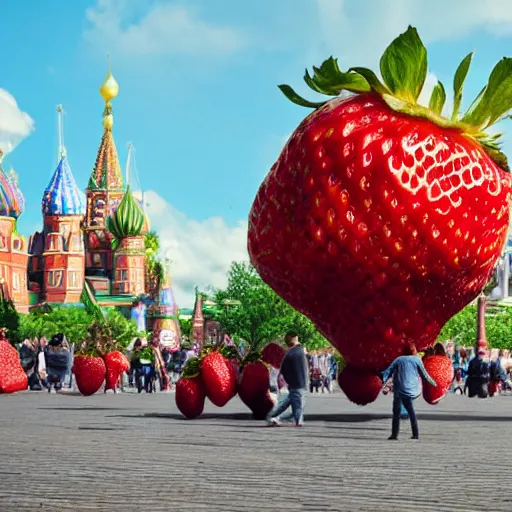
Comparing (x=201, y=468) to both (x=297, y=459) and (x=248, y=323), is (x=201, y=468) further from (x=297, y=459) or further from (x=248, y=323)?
(x=248, y=323)

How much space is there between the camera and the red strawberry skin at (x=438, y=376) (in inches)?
476

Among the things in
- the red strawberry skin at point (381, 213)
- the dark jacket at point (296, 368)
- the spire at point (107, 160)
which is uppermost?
the spire at point (107, 160)

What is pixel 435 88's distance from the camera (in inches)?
327

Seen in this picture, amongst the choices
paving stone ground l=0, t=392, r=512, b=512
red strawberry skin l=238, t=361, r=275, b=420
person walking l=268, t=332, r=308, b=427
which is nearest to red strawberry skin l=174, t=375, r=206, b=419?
paving stone ground l=0, t=392, r=512, b=512

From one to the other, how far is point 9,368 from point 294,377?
924cm

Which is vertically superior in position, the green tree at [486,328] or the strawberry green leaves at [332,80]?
the green tree at [486,328]

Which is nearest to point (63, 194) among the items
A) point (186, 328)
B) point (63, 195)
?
point (63, 195)

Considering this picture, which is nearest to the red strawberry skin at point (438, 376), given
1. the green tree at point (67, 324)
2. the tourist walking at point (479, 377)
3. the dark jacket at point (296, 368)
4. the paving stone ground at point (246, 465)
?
the paving stone ground at point (246, 465)

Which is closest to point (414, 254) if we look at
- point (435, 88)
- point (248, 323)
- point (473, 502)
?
point (435, 88)

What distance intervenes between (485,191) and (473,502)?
213cm

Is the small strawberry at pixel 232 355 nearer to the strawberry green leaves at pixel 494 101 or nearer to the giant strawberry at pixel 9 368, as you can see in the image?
the giant strawberry at pixel 9 368

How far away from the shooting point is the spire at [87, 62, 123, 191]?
4306 inches

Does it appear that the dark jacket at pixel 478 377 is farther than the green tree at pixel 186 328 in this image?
No

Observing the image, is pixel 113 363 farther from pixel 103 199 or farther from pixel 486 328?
pixel 103 199
